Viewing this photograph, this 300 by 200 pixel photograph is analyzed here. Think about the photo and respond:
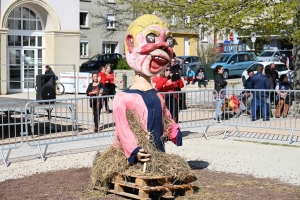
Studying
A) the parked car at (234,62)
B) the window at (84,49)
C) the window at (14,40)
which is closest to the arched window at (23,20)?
the window at (14,40)

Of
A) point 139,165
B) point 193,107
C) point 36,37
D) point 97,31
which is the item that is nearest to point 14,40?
point 36,37

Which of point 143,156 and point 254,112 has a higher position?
point 254,112

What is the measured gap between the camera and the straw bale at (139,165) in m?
7.71

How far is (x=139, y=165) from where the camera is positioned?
306 inches

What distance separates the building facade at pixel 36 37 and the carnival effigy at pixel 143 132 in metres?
18.8

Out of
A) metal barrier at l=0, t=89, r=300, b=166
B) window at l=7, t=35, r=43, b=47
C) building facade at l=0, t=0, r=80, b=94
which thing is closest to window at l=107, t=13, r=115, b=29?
building facade at l=0, t=0, r=80, b=94

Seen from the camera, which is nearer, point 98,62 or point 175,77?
point 175,77

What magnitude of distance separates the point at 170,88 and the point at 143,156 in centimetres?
674

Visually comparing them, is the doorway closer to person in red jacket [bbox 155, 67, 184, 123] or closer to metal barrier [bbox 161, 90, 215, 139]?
metal barrier [bbox 161, 90, 215, 139]

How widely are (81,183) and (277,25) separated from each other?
1055 centimetres

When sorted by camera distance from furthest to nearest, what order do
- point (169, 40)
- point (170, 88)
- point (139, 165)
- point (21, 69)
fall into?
point (21, 69) → point (170, 88) → point (169, 40) → point (139, 165)

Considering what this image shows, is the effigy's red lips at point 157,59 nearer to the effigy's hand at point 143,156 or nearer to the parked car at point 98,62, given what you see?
the effigy's hand at point 143,156

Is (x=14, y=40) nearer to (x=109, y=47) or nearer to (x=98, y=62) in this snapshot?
(x=98, y=62)

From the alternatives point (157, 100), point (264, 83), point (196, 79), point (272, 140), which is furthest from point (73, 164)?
point (196, 79)
